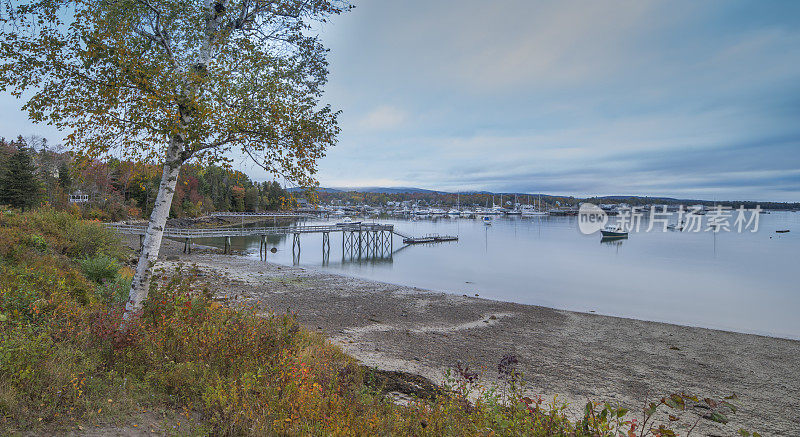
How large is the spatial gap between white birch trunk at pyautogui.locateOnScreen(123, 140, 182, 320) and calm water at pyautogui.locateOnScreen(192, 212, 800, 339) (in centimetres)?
2283

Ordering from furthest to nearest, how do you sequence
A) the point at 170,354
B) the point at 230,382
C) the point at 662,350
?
the point at 662,350, the point at 170,354, the point at 230,382

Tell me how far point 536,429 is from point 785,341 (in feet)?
63.4

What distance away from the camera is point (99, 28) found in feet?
18.4

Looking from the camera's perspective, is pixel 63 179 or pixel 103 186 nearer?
pixel 63 179

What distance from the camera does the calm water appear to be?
24000mm

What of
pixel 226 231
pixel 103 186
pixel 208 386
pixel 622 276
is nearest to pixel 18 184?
pixel 226 231

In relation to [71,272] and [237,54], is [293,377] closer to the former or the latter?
[237,54]

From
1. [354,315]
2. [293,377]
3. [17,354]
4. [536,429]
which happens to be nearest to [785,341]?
[354,315]

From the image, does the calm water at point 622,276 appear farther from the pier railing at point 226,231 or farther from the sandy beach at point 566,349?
the sandy beach at point 566,349

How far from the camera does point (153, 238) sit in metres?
5.86

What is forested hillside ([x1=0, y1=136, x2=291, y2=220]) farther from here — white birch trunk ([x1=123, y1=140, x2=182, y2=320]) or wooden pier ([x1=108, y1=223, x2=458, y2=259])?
wooden pier ([x1=108, y1=223, x2=458, y2=259])

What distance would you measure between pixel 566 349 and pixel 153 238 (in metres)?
12.0
